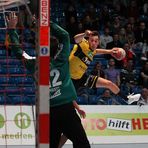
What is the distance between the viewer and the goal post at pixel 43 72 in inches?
152

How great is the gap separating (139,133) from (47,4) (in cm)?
788

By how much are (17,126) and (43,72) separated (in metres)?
6.74

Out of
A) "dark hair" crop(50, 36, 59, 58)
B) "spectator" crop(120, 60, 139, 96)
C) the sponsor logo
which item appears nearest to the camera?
the sponsor logo

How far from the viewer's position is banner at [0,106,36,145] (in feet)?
34.0

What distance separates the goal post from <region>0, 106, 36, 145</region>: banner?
253 inches

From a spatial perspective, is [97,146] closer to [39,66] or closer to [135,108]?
[135,108]

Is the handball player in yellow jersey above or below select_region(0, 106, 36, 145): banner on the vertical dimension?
above

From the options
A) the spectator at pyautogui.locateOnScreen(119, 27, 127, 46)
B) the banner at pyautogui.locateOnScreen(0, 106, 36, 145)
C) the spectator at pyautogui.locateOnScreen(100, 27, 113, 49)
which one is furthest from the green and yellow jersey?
the spectator at pyautogui.locateOnScreen(119, 27, 127, 46)

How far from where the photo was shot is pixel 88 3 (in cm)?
1748

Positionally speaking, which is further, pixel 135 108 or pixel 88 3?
pixel 88 3

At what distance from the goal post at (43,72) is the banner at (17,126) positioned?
6430 millimetres

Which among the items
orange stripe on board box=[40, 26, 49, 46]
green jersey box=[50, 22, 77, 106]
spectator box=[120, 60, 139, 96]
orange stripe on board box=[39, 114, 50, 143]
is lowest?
spectator box=[120, 60, 139, 96]

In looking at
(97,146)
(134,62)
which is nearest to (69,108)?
(97,146)

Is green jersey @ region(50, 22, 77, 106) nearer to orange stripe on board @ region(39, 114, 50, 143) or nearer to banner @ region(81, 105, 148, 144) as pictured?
orange stripe on board @ region(39, 114, 50, 143)
